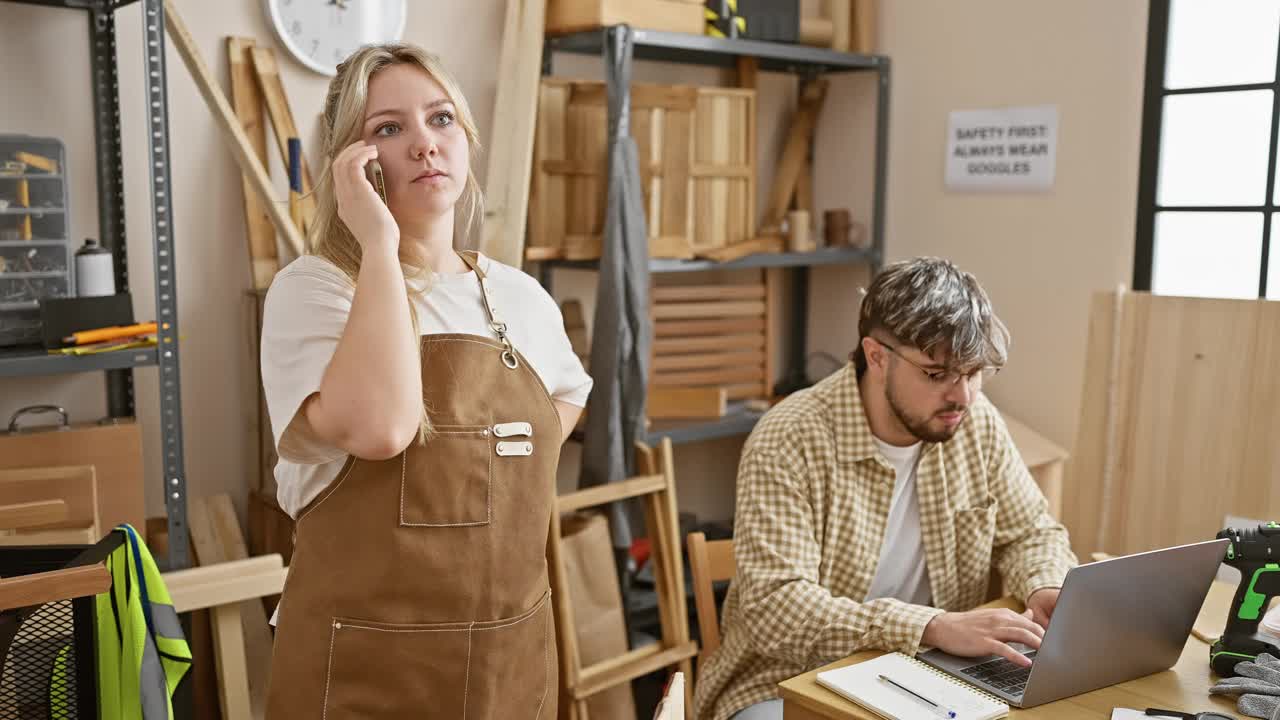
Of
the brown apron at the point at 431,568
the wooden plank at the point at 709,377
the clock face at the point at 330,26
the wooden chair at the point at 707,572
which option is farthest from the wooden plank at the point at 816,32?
the brown apron at the point at 431,568

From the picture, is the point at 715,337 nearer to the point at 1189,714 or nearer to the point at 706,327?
the point at 706,327

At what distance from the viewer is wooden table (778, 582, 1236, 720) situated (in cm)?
165

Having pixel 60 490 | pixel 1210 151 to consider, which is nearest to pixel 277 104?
pixel 60 490

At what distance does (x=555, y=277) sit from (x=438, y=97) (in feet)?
6.41

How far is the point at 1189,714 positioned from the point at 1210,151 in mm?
2025

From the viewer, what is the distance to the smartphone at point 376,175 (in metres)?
1.50

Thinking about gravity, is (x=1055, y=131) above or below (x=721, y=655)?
above

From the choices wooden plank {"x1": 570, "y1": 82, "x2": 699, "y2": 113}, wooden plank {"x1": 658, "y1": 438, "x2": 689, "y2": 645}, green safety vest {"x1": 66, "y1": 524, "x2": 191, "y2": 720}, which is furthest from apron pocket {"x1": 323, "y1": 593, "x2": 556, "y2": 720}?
wooden plank {"x1": 570, "y1": 82, "x2": 699, "y2": 113}

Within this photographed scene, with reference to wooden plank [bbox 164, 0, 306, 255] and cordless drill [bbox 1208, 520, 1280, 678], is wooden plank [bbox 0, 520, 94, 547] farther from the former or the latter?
cordless drill [bbox 1208, 520, 1280, 678]

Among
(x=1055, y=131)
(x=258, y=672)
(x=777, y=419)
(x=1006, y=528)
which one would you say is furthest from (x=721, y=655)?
(x=1055, y=131)

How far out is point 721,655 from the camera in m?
2.23

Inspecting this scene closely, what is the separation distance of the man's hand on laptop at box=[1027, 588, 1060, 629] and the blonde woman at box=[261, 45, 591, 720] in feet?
3.08

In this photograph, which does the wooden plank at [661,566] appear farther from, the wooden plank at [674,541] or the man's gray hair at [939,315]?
the man's gray hair at [939,315]

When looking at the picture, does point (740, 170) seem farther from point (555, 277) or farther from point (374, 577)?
point (374, 577)
